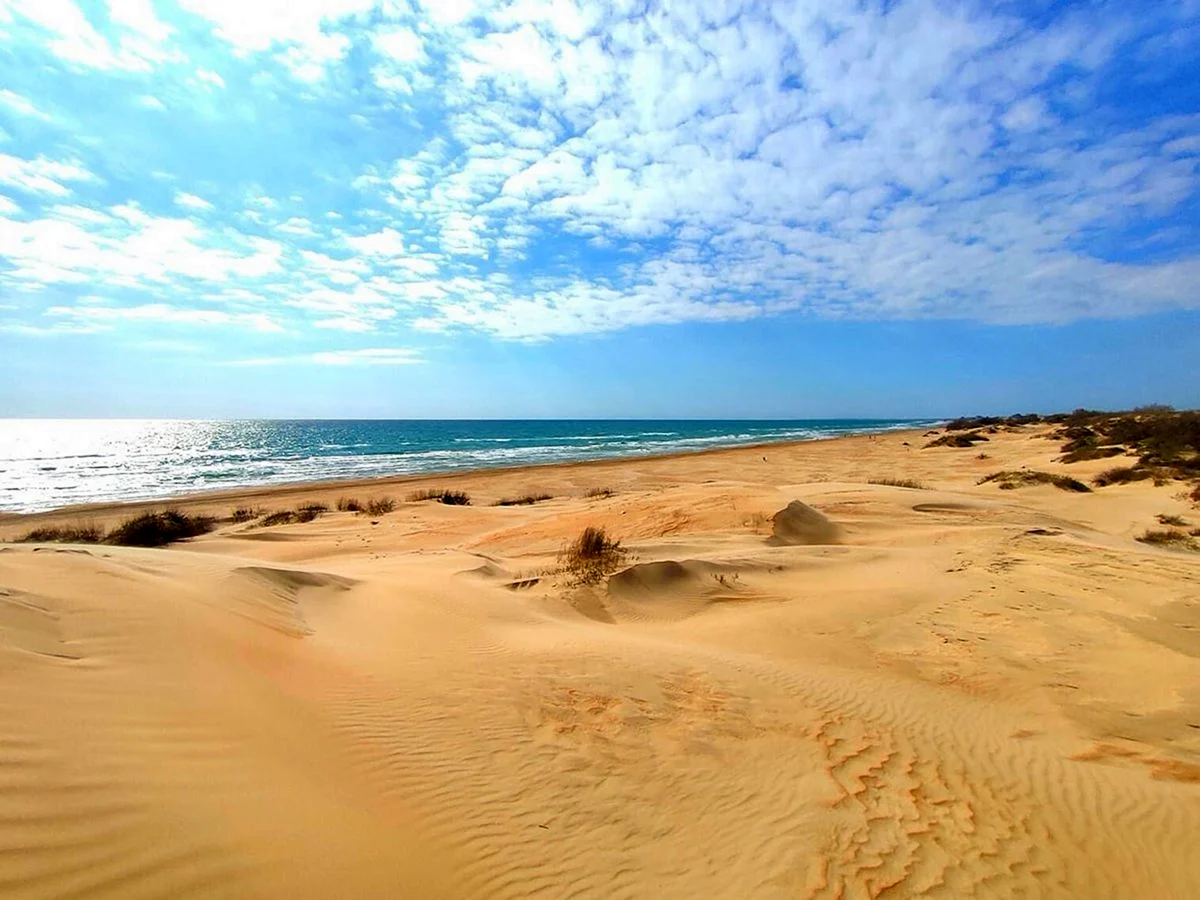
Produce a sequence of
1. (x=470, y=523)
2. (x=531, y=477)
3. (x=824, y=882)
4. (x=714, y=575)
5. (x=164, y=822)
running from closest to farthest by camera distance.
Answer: (x=164, y=822) < (x=824, y=882) < (x=714, y=575) < (x=470, y=523) < (x=531, y=477)

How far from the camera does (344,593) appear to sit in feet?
25.0

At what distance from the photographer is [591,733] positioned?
166 inches

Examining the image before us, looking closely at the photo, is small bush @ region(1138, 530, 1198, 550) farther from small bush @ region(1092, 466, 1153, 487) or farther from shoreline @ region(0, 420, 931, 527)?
shoreline @ region(0, 420, 931, 527)

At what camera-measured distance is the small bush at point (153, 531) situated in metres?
13.4

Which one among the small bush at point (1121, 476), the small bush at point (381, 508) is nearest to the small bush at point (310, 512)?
the small bush at point (381, 508)

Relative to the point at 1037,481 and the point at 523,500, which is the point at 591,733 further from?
the point at 1037,481

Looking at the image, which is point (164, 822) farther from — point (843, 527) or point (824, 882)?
point (843, 527)

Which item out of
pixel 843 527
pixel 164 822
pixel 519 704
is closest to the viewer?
pixel 164 822

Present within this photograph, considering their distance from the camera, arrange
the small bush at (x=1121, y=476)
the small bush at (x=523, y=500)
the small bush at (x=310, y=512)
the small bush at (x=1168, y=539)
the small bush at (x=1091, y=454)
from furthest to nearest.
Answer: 1. the small bush at (x=1091, y=454)
2. the small bush at (x=523, y=500)
3. the small bush at (x=1121, y=476)
4. the small bush at (x=310, y=512)
5. the small bush at (x=1168, y=539)

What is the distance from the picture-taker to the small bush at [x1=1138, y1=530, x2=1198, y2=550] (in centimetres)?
1148

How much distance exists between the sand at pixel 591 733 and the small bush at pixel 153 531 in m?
8.00

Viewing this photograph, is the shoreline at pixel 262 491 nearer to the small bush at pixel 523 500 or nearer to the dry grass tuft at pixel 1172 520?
the small bush at pixel 523 500

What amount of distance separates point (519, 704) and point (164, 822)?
2496mm

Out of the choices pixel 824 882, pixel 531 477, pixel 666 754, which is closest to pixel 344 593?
pixel 666 754
